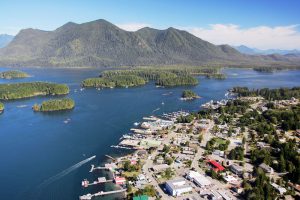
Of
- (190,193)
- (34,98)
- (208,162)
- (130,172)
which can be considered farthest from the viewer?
(34,98)

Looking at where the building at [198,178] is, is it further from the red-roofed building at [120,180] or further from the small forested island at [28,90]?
the small forested island at [28,90]

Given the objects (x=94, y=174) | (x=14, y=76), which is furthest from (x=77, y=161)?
(x=14, y=76)

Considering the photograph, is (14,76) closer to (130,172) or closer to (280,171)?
(130,172)

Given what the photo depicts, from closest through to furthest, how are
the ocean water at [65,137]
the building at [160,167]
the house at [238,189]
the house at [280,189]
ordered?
1. the house at [280,189]
2. the house at [238,189]
3. the ocean water at [65,137]
4. the building at [160,167]

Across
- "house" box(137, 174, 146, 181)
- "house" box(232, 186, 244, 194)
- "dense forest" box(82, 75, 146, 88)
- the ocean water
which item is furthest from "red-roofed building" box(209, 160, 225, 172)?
"dense forest" box(82, 75, 146, 88)

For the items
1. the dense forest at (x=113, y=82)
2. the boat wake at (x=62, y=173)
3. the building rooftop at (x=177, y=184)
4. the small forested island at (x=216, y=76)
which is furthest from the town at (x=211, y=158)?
the small forested island at (x=216, y=76)

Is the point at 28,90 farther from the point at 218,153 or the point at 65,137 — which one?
the point at 218,153

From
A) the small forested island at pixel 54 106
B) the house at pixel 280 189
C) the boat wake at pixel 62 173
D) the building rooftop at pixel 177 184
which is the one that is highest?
the small forested island at pixel 54 106
